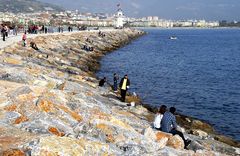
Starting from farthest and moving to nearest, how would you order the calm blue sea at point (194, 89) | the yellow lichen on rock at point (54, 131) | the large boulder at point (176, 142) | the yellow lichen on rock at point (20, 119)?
the calm blue sea at point (194, 89) < the large boulder at point (176, 142) < the yellow lichen on rock at point (20, 119) < the yellow lichen on rock at point (54, 131)

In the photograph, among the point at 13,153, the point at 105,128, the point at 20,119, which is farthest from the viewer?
the point at 20,119

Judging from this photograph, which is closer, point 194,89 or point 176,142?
point 176,142

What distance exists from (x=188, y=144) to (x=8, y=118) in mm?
5066

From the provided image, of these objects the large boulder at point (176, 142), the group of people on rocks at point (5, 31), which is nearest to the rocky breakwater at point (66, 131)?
the large boulder at point (176, 142)

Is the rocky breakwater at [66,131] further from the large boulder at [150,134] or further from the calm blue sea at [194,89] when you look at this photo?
the calm blue sea at [194,89]

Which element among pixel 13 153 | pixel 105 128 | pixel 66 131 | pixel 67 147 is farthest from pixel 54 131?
pixel 13 153

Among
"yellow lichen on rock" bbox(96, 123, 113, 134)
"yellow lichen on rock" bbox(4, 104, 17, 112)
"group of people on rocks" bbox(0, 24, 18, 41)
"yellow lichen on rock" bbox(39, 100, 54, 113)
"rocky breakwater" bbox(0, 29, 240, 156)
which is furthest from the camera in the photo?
"group of people on rocks" bbox(0, 24, 18, 41)

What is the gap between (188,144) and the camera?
11.9 meters

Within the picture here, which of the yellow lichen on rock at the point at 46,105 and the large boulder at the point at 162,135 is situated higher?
the yellow lichen on rock at the point at 46,105

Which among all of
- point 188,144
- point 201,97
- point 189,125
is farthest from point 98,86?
point 188,144

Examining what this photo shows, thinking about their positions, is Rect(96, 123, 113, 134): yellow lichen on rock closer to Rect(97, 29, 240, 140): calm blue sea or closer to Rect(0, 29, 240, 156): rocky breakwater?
Rect(0, 29, 240, 156): rocky breakwater

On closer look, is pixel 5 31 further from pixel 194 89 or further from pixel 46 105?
pixel 46 105

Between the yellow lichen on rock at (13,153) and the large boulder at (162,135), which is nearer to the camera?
the yellow lichen on rock at (13,153)

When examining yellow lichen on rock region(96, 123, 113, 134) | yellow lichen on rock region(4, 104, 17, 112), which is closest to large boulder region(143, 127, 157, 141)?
yellow lichen on rock region(96, 123, 113, 134)
